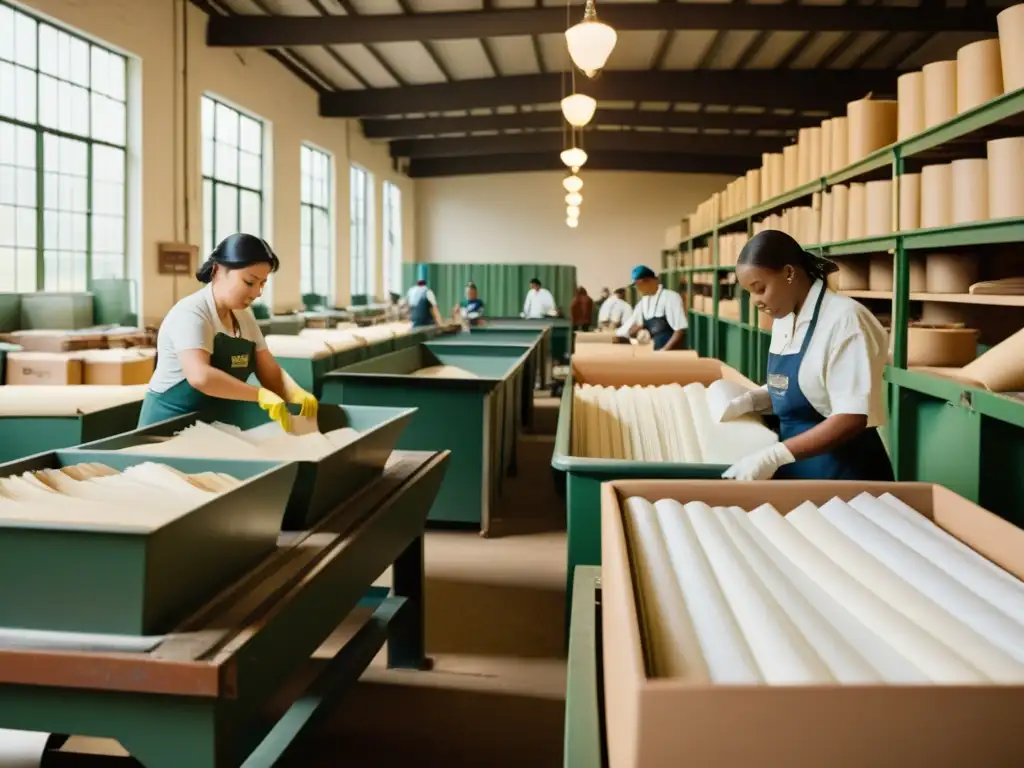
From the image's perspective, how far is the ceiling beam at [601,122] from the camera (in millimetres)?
13844

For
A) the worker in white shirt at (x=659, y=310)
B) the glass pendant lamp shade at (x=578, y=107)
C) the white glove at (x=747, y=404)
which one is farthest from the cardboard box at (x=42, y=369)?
the worker in white shirt at (x=659, y=310)

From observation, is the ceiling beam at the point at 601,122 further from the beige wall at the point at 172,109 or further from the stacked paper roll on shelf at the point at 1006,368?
the stacked paper roll on shelf at the point at 1006,368

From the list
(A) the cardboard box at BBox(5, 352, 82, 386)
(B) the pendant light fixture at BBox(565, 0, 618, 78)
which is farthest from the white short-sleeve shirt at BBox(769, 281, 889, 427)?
(A) the cardboard box at BBox(5, 352, 82, 386)

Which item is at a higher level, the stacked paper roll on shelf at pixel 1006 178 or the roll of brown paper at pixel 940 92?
the roll of brown paper at pixel 940 92

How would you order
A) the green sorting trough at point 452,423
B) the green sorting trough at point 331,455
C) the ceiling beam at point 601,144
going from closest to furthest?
the green sorting trough at point 331,455
the green sorting trough at point 452,423
the ceiling beam at point 601,144

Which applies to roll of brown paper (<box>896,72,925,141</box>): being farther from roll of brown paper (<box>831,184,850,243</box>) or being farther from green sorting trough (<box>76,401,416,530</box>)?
green sorting trough (<box>76,401,416,530</box>)

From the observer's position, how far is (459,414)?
500cm

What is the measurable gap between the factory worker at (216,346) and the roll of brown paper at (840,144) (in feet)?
9.85

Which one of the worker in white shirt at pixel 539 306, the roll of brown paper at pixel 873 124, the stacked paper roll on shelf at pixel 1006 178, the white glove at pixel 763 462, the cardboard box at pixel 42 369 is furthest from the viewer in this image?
the worker in white shirt at pixel 539 306

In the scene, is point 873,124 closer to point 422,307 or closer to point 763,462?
point 763,462

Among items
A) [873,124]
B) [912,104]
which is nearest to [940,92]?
[912,104]

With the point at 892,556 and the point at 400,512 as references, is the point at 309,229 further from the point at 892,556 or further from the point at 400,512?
the point at 892,556

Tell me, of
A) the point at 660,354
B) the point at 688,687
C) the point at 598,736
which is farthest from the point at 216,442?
the point at 660,354

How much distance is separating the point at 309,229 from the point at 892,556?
12691 millimetres
